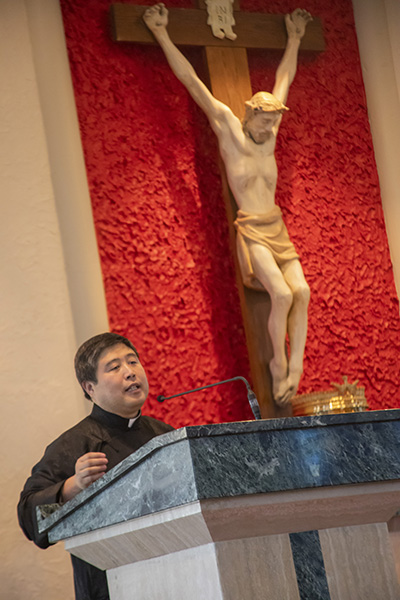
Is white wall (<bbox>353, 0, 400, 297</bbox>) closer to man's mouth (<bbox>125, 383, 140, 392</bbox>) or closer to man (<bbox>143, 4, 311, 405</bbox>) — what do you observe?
man (<bbox>143, 4, 311, 405</bbox>)

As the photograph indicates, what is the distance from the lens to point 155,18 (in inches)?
190

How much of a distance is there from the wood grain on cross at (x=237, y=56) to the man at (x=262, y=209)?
6 cm

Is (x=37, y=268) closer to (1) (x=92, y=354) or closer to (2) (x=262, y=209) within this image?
(2) (x=262, y=209)

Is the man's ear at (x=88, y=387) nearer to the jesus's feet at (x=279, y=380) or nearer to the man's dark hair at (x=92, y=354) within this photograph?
the man's dark hair at (x=92, y=354)

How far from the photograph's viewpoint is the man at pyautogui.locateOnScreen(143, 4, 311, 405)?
15.1 ft

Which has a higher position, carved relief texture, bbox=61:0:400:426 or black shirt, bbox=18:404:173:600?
carved relief texture, bbox=61:0:400:426

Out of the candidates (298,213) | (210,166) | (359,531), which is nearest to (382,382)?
(298,213)

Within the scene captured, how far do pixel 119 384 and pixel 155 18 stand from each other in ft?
8.68

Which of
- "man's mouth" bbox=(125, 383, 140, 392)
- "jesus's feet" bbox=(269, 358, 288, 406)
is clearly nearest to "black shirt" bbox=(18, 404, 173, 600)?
"man's mouth" bbox=(125, 383, 140, 392)

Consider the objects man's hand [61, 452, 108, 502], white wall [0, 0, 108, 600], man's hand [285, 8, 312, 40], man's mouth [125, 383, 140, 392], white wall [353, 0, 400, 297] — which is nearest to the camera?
man's hand [61, 452, 108, 502]

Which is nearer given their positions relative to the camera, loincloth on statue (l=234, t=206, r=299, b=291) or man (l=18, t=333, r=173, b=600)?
man (l=18, t=333, r=173, b=600)

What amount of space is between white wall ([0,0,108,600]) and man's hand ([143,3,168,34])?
58 centimetres

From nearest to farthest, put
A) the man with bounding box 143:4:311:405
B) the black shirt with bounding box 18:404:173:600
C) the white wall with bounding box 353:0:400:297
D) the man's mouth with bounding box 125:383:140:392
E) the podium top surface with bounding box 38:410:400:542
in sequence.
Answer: the podium top surface with bounding box 38:410:400:542
the black shirt with bounding box 18:404:173:600
the man's mouth with bounding box 125:383:140:392
the man with bounding box 143:4:311:405
the white wall with bounding box 353:0:400:297

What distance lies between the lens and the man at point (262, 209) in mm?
4590
